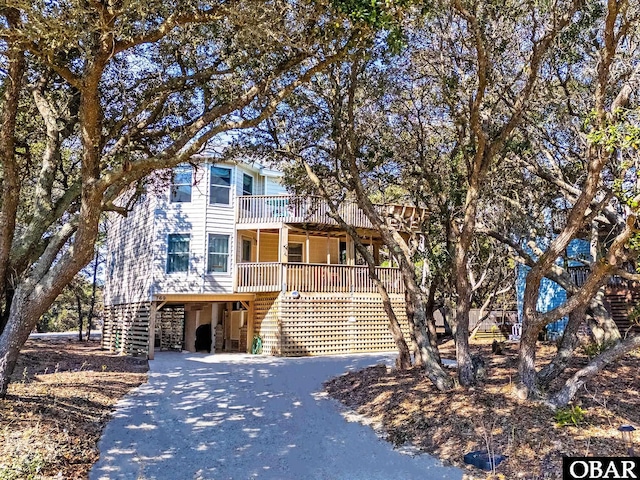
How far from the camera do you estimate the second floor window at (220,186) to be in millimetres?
17578

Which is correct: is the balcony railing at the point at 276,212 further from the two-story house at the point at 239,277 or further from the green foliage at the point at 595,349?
the green foliage at the point at 595,349

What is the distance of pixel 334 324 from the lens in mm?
16891

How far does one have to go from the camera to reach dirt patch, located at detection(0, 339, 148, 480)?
4535 mm

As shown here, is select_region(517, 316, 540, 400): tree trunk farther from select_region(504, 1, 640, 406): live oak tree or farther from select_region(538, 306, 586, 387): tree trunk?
select_region(538, 306, 586, 387): tree trunk

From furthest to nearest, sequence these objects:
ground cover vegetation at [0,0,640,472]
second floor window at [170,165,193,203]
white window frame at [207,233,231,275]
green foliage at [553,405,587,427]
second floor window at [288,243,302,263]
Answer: second floor window at [288,243,302,263] < second floor window at [170,165,193,203] < white window frame at [207,233,231,275] < ground cover vegetation at [0,0,640,472] < green foliage at [553,405,587,427]

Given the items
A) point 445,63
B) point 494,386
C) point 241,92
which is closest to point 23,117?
point 241,92

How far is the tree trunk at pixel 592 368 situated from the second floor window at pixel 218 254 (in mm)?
12783

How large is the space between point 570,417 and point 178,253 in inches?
550

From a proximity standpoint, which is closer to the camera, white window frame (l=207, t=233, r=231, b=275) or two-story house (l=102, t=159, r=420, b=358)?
two-story house (l=102, t=159, r=420, b=358)

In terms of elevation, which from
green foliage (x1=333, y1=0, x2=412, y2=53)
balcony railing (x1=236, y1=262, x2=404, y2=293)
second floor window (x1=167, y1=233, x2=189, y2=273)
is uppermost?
green foliage (x1=333, y1=0, x2=412, y2=53)

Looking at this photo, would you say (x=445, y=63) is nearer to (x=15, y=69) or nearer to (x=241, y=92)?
(x=241, y=92)

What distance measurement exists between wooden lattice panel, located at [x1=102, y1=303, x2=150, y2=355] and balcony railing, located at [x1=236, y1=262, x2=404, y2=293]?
3.63 meters

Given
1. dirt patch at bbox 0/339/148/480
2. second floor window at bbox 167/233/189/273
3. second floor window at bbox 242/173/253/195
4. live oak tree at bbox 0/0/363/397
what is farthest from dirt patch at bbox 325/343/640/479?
second floor window at bbox 242/173/253/195

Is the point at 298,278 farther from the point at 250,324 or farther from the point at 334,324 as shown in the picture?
the point at 250,324
